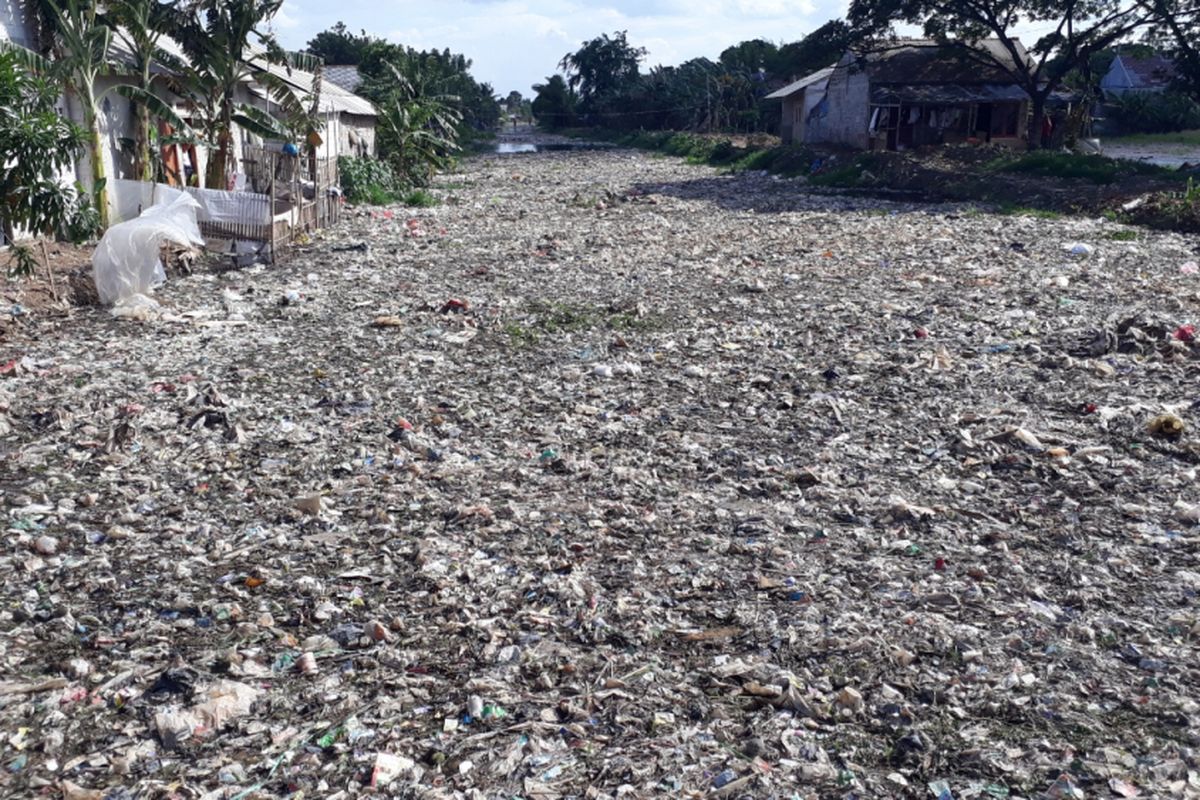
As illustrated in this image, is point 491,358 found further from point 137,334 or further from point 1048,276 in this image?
point 1048,276

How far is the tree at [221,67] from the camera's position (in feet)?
45.3

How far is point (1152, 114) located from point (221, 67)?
3556 cm

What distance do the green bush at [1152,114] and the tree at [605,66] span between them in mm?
32870

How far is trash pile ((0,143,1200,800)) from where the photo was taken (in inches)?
126

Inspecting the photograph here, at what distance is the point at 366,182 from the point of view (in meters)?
19.7

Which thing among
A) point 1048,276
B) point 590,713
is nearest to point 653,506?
point 590,713

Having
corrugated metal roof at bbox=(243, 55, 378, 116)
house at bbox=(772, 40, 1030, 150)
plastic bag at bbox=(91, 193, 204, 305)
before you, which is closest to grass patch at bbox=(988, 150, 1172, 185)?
house at bbox=(772, 40, 1030, 150)

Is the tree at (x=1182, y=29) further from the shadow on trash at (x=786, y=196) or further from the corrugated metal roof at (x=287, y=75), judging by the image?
the corrugated metal roof at (x=287, y=75)

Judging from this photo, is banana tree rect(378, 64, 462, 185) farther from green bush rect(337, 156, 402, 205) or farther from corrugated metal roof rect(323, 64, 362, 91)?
corrugated metal roof rect(323, 64, 362, 91)

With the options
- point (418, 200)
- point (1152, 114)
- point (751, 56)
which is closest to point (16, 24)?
point (418, 200)

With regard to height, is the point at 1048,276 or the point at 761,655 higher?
the point at 1048,276

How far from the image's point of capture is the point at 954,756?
313 centimetres

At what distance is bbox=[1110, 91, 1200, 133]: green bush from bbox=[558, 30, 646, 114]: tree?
3287 cm

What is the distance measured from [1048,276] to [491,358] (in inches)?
251
